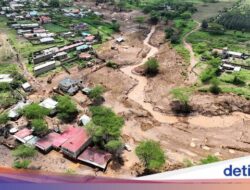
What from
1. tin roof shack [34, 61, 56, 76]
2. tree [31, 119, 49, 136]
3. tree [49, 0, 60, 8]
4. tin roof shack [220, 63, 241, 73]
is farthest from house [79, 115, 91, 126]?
tree [49, 0, 60, 8]

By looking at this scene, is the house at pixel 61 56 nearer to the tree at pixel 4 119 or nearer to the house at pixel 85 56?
the house at pixel 85 56

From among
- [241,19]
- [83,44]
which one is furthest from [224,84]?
[241,19]

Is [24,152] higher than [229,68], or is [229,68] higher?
[229,68]

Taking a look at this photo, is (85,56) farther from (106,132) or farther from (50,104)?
(106,132)

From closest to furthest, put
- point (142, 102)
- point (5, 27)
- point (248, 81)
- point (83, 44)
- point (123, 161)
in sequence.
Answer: point (123, 161) → point (142, 102) → point (248, 81) → point (83, 44) → point (5, 27)

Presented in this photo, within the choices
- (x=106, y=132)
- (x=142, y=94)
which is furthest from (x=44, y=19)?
(x=106, y=132)

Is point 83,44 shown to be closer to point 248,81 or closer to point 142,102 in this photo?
point 142,102

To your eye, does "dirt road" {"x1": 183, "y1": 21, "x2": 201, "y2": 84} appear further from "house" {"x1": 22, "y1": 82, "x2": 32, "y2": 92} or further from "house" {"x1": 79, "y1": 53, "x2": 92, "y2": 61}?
"house" {"x1": 22, "y1": 82, "x2": 32, "y2": 92}
